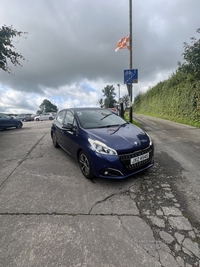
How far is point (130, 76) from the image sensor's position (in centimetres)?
792

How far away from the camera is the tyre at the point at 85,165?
10.0ft

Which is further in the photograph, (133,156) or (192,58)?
(192,58)

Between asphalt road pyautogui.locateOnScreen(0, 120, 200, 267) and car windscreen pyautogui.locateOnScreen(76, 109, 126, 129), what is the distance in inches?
48.9

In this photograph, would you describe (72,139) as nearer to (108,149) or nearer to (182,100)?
(108,149)

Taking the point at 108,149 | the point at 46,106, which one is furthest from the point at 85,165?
the point at 46,106

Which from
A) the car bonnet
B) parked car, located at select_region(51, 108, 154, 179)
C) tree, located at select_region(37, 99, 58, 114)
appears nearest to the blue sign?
parked car, located at select_region(51, 108, 154, 179)

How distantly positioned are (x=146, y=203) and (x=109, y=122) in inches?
88.6

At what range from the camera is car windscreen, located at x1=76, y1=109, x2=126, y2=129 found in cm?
380

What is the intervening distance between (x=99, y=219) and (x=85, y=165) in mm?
1285

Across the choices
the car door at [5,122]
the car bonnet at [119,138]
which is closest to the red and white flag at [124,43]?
the car bonnet at [119,138]

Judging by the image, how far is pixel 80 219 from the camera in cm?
212

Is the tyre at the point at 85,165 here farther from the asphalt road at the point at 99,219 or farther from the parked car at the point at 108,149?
the asphalt road at the point at 99,219

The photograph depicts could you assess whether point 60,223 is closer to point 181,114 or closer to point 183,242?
point 183,242

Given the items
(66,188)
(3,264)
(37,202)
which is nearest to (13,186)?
(37,202)
